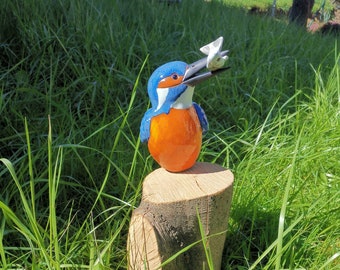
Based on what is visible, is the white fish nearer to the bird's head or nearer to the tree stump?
the bird's head

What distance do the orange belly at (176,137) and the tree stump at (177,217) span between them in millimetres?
61

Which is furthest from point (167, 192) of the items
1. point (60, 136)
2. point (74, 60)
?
point (74, 60)

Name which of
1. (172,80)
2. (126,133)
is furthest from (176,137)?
(126,133)

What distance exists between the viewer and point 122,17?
2902 millimetres

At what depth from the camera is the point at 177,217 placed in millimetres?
1314

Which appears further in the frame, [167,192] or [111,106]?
[111,106]

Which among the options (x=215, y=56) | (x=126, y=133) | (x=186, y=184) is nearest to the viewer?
(x=215, y=56)

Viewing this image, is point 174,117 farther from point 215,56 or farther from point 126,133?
point 126,133

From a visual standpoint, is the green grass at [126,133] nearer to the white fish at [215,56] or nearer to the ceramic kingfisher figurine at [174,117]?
the ceramic kingfisher figurine at [174,117]

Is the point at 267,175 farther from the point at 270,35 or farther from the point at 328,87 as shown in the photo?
the point at 270,35

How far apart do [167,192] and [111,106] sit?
0.84 m

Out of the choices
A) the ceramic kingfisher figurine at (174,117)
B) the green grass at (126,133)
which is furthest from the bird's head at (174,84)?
the green grass at (126,133)

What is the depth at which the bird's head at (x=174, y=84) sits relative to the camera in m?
1.31

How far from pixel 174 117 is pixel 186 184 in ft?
0.64
